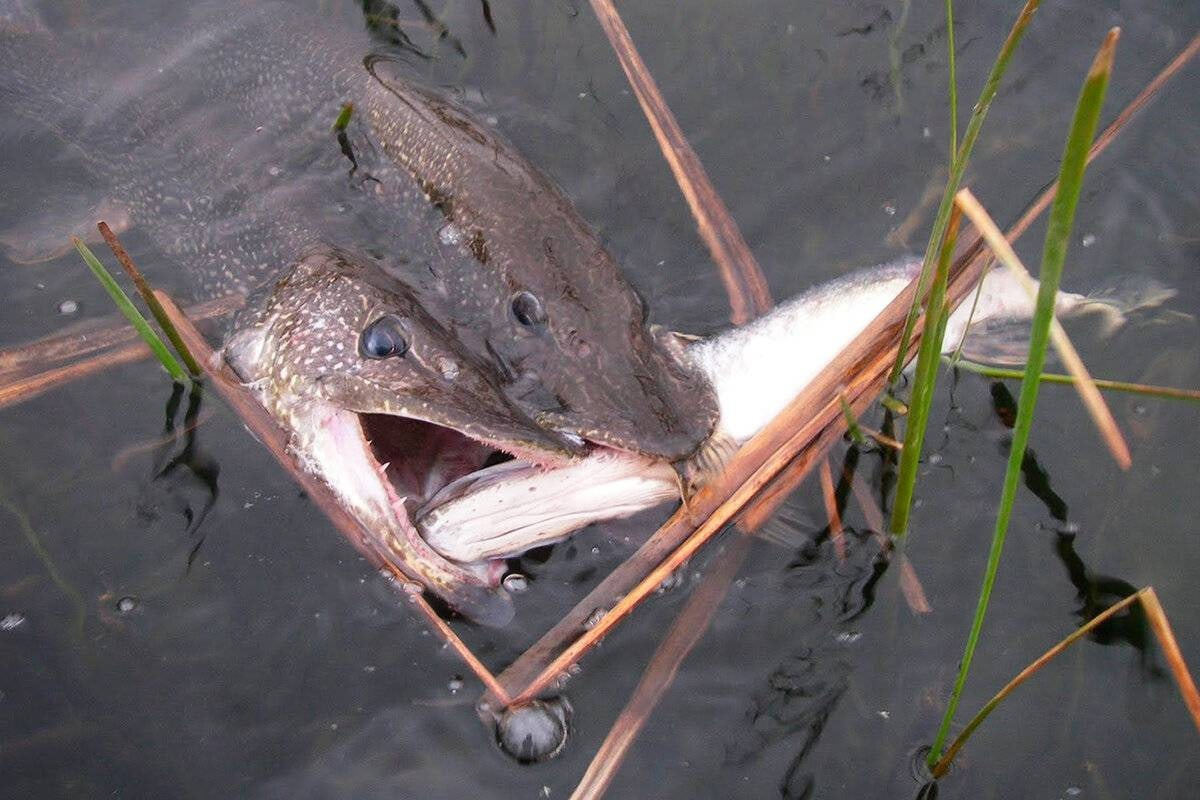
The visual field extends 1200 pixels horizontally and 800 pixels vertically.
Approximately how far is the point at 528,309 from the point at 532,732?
50.0 inches

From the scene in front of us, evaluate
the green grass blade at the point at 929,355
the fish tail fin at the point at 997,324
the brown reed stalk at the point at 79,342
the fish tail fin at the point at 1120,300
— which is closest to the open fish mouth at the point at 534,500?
the green grass blade at the point at 929,355

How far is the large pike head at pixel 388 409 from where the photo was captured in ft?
9.57

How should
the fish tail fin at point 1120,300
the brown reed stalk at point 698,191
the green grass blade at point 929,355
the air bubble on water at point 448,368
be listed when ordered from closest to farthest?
the green grass blade at point 929,355, the air bubble on water at point 448,368, the fish tail fin at point 1120,300, the brown reed stalk at point 698,191

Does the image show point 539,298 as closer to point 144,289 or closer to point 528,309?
point 528,309

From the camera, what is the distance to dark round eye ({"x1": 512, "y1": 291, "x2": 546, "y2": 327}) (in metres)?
3.31

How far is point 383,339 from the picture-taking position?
3133mm

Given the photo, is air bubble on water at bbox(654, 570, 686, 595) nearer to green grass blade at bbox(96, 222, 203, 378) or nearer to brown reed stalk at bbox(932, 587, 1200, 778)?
brown reed stalk at bbox(932, 587, 1200, 778)

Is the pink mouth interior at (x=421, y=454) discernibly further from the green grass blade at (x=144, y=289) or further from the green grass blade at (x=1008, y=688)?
the green grass blade at (x=1008, y=688)

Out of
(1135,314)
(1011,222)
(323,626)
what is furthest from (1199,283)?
(323,626)

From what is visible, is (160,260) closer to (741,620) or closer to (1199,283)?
(741,620)

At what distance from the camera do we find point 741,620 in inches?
123

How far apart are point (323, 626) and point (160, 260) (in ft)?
5.81

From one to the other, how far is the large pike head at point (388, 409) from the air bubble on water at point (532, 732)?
11.6 inches

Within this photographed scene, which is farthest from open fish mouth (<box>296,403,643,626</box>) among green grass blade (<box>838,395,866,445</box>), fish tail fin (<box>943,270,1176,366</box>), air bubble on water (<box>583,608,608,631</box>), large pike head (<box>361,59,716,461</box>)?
fish tail fin (<box>943,270,1176,366</box>)
